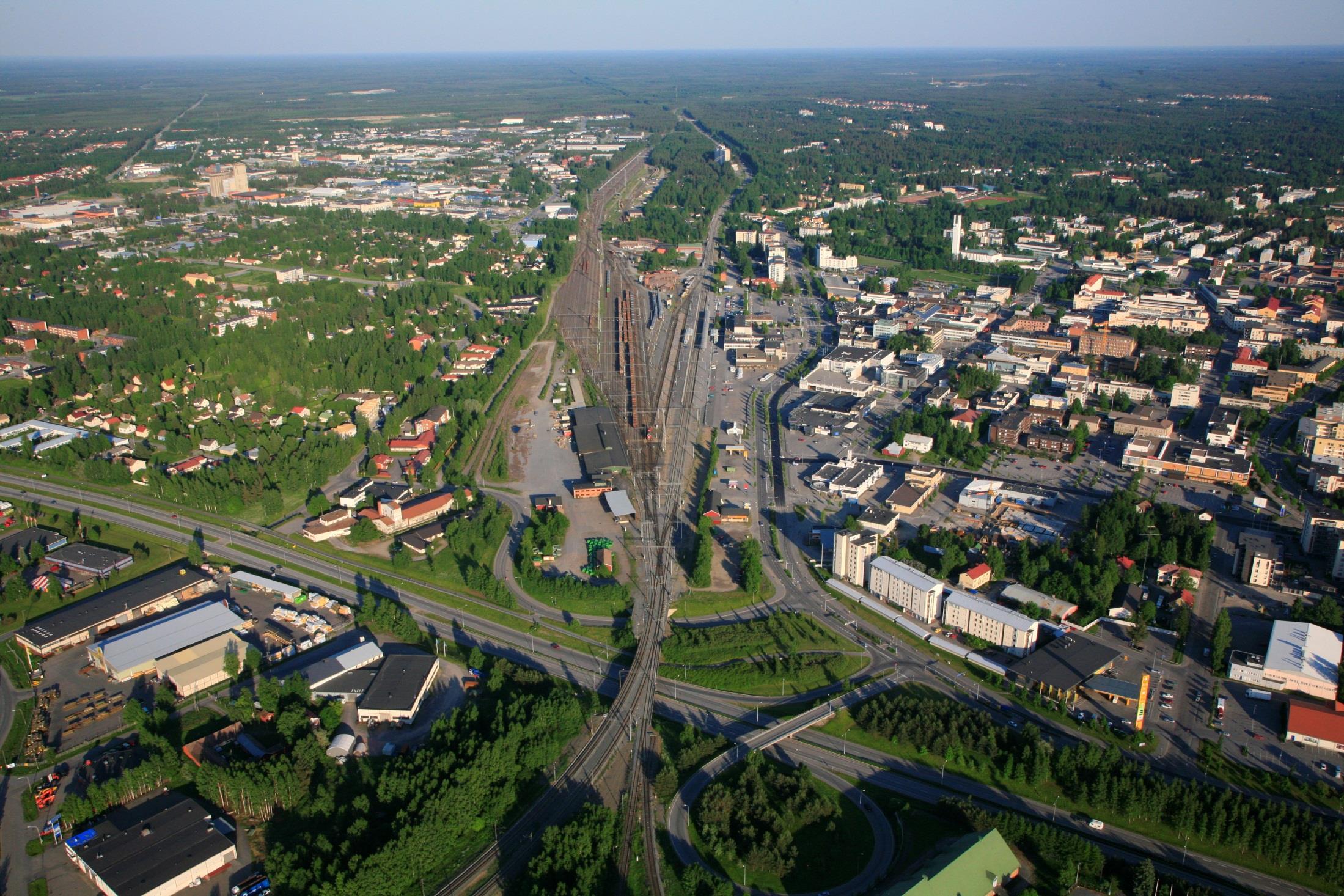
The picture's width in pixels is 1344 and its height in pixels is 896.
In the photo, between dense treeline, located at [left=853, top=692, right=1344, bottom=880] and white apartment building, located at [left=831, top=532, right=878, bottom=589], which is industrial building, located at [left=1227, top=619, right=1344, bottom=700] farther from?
white apartment building, located at [left=831, top=532, right=878, bottom=589]

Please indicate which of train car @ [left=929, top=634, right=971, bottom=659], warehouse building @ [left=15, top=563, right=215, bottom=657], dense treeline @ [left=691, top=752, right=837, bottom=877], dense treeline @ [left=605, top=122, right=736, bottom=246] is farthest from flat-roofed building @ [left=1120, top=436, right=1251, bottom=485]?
dense treeline @ [left=605, top=122, right=736, bottom=246]

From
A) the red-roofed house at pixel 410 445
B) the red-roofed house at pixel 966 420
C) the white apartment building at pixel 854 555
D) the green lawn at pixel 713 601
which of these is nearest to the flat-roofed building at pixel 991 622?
the white apartment building at pixel 854 555

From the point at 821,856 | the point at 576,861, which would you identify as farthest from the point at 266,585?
the point at 821,856

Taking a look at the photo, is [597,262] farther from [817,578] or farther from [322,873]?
[322,873]

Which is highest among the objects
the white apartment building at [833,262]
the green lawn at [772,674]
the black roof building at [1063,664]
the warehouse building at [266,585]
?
the white apartment building at [833,262]

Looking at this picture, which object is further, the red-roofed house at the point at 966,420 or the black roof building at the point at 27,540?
the red-roofed house at the point at 966,420

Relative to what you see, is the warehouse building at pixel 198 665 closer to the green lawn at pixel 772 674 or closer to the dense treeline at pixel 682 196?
the green lawn at pixel 772 674
